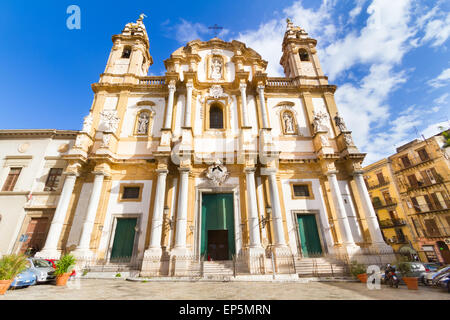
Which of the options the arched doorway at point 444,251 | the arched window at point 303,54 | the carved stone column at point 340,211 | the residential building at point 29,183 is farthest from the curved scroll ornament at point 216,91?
the arched doorway at point 444,251

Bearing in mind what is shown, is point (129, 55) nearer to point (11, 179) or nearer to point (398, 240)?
point (11, 179)

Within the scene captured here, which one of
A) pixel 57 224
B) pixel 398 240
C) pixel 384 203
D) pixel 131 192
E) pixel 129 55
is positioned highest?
pixel 129 55

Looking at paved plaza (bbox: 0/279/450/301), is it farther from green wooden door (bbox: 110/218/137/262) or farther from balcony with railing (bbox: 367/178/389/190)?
balcony with railing (bbox: 367/178/389/190)

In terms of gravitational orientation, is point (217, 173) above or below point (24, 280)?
above

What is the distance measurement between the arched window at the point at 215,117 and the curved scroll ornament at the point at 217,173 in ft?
12.5

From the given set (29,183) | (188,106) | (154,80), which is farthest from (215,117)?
(29,183)

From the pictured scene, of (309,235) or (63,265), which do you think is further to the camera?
(309,235)

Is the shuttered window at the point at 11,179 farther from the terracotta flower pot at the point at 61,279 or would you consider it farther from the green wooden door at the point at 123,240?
the terracotta flower pot at the point at 61,279

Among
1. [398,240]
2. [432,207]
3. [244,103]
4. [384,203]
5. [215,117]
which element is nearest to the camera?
[244,103]

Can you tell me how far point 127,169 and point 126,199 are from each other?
2.06m

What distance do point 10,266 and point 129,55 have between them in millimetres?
19142

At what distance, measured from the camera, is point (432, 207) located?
23.4 metres

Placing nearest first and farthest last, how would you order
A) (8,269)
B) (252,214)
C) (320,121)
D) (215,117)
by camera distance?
(8,269), (252,214), (320,121), (215,117)

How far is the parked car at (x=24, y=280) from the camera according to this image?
7.21m
